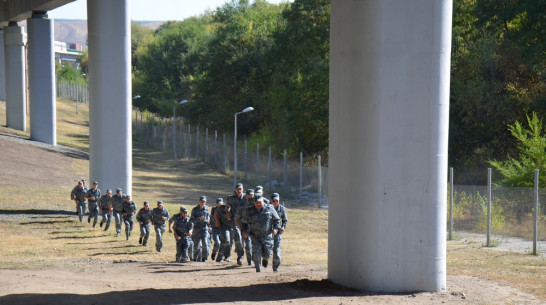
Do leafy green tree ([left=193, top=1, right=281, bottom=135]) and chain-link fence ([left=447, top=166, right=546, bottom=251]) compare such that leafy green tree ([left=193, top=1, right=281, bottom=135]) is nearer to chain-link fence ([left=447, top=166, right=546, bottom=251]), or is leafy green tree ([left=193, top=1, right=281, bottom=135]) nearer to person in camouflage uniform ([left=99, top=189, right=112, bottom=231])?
person in camouflage uniform ([left=99, top=189, right=112, bottom=231])

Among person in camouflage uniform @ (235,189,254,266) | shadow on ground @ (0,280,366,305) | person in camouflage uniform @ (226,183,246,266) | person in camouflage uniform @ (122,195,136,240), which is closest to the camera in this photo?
shadow on ground @ (0,280,366,305)

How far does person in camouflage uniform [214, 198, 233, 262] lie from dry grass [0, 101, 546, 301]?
1.53 metres

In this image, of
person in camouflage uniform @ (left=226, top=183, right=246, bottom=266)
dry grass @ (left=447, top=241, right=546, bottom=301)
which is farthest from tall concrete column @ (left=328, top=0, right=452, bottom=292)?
person in camouflage uniform @ (left=226, top=183, right=246, bottom=266)

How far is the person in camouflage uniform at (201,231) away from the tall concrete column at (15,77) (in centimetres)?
4057

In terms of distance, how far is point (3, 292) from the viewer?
1328cm

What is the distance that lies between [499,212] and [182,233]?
9347 millimetres

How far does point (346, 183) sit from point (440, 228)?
1.83 meters

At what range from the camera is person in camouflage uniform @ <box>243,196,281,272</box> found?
17203mm

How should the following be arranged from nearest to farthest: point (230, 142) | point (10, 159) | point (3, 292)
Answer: point (3, 292) < point (10, 159) < point (230, 142)

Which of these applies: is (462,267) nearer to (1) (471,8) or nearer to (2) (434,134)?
(2) (434,134)

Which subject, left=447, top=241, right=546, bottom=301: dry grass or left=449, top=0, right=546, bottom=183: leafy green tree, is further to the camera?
left=449, top=0, right=546, bottom=183: leafy green tree

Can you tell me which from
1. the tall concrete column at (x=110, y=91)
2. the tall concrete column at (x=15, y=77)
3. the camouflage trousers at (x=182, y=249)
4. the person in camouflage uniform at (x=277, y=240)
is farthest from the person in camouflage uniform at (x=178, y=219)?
the tall concrete column at (x=15, y=77)

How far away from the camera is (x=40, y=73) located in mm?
49531

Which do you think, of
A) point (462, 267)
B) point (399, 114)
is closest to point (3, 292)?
point (399, 114)
